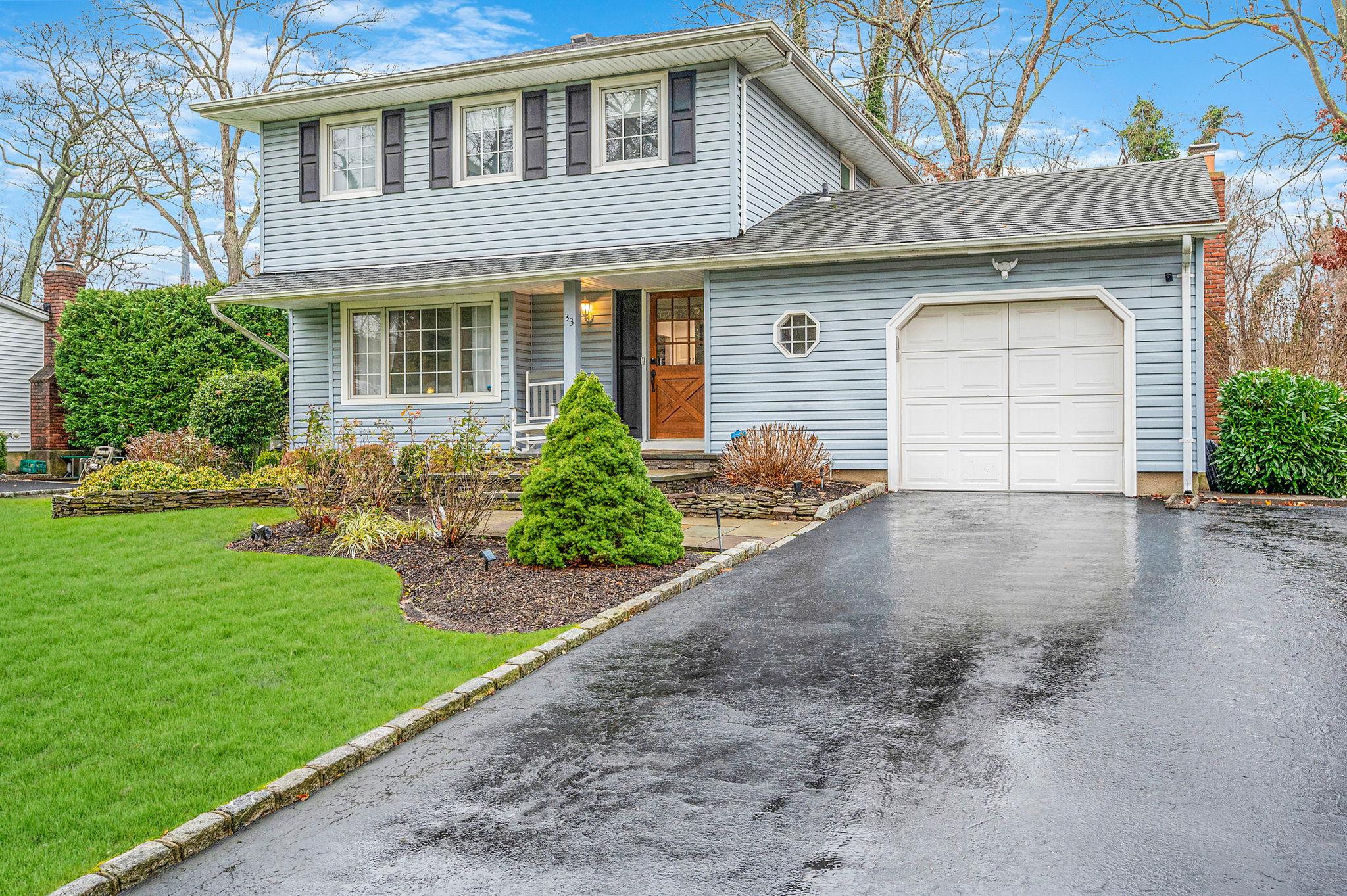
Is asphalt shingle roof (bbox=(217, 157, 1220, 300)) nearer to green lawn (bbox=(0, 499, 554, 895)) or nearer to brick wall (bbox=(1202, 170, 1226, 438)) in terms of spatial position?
brick wall (bbox=(1202, 170, 1226, 438))

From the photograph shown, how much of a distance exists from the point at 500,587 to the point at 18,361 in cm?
2223

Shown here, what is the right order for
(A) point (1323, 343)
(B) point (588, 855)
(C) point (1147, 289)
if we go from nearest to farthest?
(B) point (588, 855) → (C) point (1147, 289) → (A) point (1323, 343)

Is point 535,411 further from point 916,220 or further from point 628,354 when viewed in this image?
point 916,220

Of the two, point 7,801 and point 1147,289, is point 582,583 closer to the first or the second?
point 7,801

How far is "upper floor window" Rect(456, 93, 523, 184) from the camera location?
1373cm

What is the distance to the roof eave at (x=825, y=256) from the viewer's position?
10445 mm

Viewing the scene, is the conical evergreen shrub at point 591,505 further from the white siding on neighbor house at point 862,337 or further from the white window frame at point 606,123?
the white window frame at point 606,123

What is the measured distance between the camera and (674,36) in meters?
11.9

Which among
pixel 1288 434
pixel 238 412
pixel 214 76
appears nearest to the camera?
pixel 1288 434

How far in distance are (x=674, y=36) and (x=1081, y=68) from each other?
14.3 meters

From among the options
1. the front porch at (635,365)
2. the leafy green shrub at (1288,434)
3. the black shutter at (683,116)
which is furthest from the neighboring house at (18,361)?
the leafy green shrub at (1288,434)

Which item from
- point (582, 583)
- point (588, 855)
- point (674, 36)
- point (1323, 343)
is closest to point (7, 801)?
point (588, 855)

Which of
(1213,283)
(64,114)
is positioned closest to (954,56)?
(1213,283)

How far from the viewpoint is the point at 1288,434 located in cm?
1079
